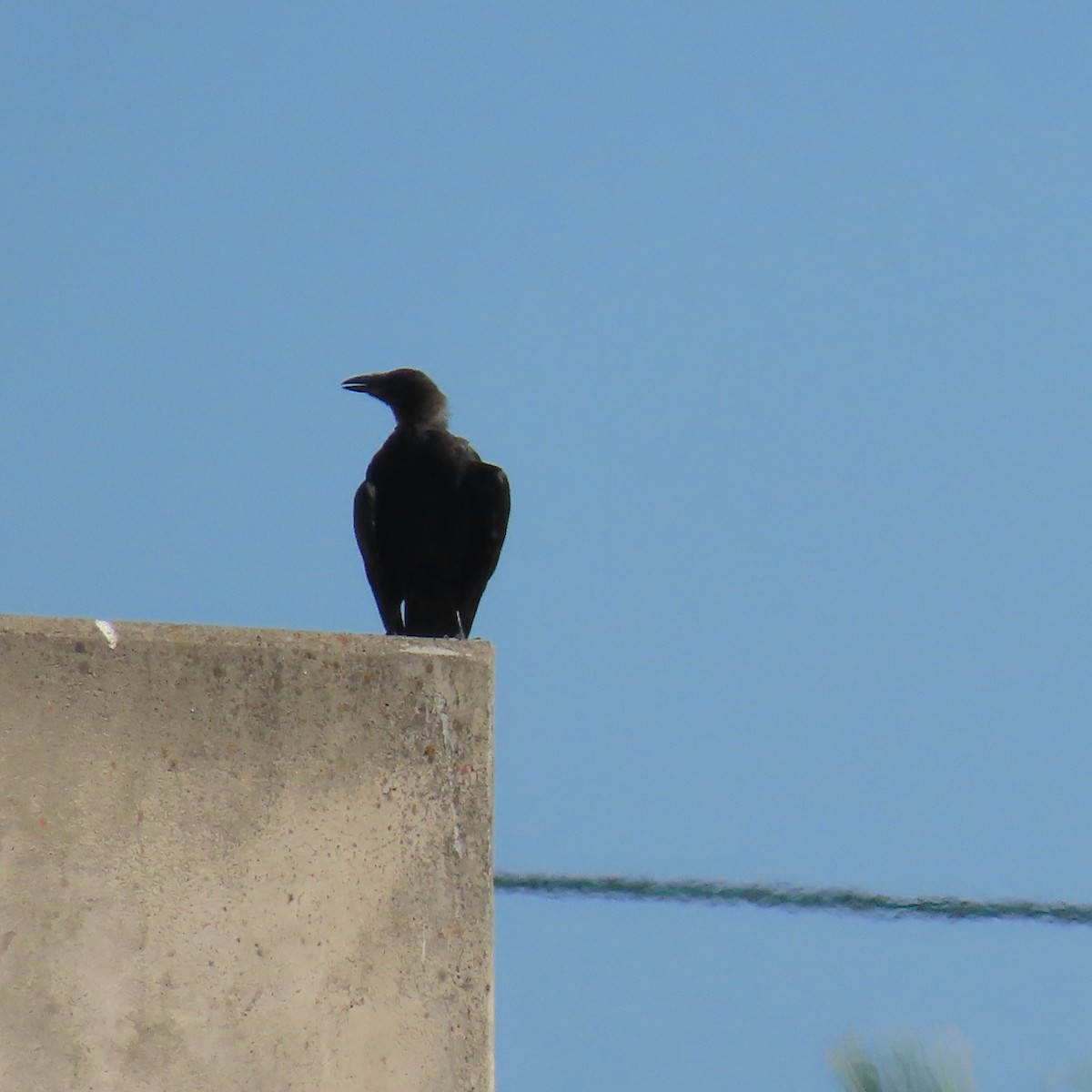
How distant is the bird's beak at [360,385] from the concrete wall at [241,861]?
3982mm

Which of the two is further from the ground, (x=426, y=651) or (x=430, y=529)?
(x=430, y=529)

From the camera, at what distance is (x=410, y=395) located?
636cm

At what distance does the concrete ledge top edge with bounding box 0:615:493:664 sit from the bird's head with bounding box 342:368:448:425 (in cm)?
335

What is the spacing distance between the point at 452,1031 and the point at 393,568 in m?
3.21

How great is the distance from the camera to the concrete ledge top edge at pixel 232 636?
2.54 meters

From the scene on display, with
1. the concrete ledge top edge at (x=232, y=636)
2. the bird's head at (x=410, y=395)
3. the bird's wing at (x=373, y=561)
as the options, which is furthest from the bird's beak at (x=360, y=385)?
the concrete ledge top edge at (x=232, y=636)

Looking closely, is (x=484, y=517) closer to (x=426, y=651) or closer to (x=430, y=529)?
(x=430, y=529)

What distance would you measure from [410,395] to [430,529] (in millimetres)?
877

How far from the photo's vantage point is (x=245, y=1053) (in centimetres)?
249

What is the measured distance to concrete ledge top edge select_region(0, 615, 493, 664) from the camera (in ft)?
8.32

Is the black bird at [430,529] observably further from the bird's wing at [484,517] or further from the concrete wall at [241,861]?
the concrete wall at [241,861]

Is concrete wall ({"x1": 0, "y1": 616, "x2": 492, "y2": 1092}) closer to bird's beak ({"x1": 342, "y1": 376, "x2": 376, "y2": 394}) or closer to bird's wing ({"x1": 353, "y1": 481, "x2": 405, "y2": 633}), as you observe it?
bird's wing ({"x1": 353, "y1": 481, "x2": 405, "y2": 633})

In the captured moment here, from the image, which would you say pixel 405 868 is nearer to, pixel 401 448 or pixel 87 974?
pixel 87 974

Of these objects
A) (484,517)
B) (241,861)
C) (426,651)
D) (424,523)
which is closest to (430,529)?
(424,523)
